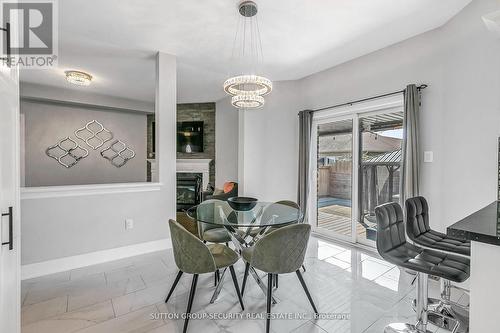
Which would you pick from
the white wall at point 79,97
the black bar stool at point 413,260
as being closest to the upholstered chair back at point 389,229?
the black bar stool at point 413,260

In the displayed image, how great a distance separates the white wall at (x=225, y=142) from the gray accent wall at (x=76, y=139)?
2.20 m

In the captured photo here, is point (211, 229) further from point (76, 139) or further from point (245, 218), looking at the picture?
point (76, 139)

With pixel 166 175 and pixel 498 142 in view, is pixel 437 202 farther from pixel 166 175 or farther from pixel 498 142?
pixel 166 175

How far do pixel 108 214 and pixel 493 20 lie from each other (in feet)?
14.1

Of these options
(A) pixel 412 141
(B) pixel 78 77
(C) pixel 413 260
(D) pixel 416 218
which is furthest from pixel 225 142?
(C) pixel 413 260

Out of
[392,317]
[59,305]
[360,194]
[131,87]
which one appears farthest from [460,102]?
[131,87]

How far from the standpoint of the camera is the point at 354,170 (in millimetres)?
3814

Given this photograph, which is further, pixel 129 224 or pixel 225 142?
pixel 225 142

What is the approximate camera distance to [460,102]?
2.53m

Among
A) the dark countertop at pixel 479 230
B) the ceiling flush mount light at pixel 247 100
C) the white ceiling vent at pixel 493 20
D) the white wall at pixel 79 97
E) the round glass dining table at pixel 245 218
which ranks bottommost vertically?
the round glass dining table at pixel 245 218

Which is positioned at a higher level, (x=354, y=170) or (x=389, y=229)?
(x=354, y=170)

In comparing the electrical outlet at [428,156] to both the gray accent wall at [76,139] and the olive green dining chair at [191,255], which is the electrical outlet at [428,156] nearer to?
the olive green dining chair at [191,255]

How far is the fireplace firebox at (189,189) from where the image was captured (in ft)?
21.2

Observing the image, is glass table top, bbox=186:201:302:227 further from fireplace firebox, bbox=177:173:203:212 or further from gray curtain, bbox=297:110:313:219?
fireplace firebox, bbox=177:173:203:212
